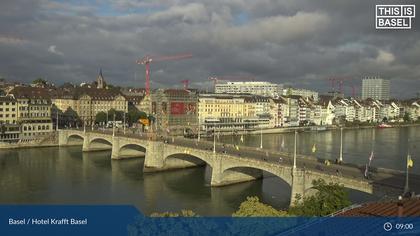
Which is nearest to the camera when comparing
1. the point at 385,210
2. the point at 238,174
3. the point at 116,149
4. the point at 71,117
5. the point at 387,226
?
the point at 387,226

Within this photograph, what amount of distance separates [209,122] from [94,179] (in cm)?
7026

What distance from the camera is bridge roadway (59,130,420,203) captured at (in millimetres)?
31984

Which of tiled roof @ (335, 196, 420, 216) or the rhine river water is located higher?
tiled roof @ (335, 196, 420, 216)

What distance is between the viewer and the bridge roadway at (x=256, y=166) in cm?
3198

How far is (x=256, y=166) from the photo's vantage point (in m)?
41.0

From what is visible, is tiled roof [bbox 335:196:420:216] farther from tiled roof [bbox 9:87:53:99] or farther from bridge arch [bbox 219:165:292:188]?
tiled roof [bbox 9:87:53:99]

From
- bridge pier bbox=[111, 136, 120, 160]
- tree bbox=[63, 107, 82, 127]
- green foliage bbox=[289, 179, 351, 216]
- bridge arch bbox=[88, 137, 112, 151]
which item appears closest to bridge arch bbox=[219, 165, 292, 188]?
green foliage bbox=[289, 179, 351, 216]

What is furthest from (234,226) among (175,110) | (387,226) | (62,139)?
(175,110)

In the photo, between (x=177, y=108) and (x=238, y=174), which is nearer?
(x=238, y=174)

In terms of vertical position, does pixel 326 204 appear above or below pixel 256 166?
above

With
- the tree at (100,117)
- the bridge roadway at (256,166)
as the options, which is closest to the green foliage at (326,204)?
the bridge roadway at (256,166)

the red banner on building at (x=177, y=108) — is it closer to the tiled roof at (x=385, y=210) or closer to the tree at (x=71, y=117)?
the tree at (x=71, y=117)

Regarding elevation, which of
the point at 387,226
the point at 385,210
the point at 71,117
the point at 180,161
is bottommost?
the point at 180,161

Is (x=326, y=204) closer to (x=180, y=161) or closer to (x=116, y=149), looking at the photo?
(x=180, y=161)
